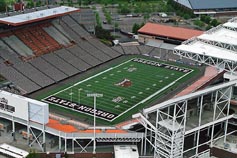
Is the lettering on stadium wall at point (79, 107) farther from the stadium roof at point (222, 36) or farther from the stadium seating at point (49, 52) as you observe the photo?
the stadium roof at point (222, 36)

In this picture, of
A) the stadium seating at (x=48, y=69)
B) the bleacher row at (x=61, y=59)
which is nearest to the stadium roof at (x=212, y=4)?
the bleacher row at (x=61, y=59)

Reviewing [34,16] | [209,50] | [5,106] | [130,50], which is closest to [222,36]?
[209,50]

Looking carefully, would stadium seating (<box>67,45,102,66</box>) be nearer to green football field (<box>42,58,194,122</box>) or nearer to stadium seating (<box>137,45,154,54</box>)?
green football field (<box>42,58,194,122</box>)

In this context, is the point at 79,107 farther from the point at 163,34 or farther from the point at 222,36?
the point at 163,34

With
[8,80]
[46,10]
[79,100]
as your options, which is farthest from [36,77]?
[46,10]

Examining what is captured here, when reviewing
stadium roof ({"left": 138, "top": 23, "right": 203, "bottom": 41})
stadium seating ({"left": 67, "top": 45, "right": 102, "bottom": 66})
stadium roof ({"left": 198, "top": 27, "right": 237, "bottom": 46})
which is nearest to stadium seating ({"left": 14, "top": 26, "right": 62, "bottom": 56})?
stadium seating ({"left": 67, "top": 45, "right": 102, "bottom": 66})

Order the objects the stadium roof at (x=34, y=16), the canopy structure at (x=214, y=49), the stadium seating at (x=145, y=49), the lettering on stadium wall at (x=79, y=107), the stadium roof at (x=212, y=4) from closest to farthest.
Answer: the canopy structure at (x=214, y=49) < the lettering on stadium wall at (x=79, y=107) < the stadium roof at (x=34, y=16) < the stadium seating at (x=145, y=49) < the stadium roof at (x=212, y=4)
